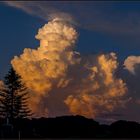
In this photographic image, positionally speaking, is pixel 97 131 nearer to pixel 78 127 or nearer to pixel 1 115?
pixel 78 127

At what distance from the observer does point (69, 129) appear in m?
86.2

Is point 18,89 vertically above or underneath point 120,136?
above

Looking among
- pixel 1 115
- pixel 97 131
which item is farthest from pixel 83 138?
pixel 1 115

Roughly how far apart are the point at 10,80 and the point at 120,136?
162 ft

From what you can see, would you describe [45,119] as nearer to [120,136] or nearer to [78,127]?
[78,127]

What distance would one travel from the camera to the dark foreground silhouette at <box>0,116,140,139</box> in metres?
80.1

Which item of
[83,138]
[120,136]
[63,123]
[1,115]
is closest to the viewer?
[120,136]

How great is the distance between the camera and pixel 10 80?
12038 centimetres

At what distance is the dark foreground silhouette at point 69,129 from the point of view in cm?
8009

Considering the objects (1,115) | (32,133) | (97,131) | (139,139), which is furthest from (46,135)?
(1,115)

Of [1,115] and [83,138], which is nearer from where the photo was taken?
[83,138]

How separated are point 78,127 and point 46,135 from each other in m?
10.0

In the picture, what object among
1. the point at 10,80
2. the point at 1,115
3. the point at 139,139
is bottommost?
the point at 139,139

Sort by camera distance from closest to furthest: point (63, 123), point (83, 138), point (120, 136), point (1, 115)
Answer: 1. point (120, 136)
2. point (83, 138)
3. point (63, 123)
4. point (1, 115)
